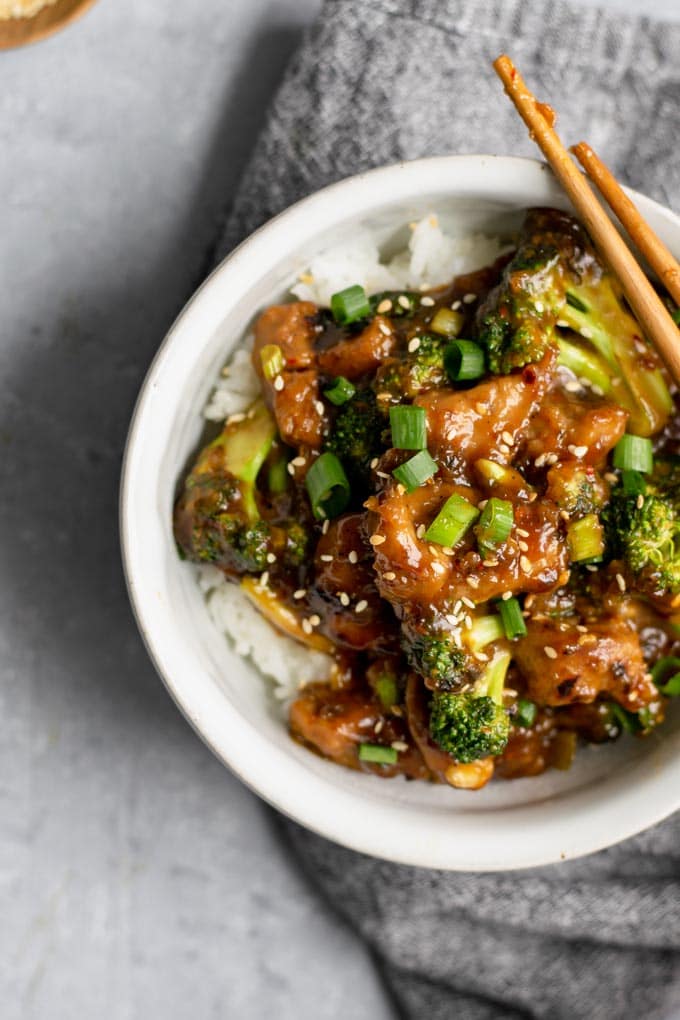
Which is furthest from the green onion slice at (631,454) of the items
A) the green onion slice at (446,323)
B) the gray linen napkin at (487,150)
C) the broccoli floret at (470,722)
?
the gray linen napkin at (487,150)

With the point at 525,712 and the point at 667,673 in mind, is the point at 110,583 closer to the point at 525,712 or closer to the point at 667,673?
the point at 525,712

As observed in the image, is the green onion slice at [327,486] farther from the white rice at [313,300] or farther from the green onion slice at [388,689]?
the green onion slice at [388,689]

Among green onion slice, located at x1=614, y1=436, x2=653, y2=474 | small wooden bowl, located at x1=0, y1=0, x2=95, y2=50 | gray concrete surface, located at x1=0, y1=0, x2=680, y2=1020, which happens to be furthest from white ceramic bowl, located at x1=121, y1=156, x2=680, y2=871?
small wooden bowl, located at x1=0, y1=0, x2=95, y2=50

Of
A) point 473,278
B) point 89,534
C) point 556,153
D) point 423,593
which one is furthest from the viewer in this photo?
point 89,534

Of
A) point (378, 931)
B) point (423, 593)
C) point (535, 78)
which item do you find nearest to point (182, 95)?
point (535, 78)

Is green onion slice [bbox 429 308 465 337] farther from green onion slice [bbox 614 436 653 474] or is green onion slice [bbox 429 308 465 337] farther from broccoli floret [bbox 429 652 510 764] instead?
broccoli floret [bbox 429 652 510 764]

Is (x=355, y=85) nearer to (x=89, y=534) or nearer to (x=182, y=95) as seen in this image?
(x=182, y=95)

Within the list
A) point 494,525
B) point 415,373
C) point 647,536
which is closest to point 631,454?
point 647,536
